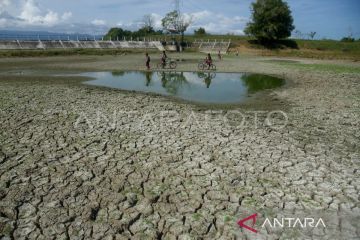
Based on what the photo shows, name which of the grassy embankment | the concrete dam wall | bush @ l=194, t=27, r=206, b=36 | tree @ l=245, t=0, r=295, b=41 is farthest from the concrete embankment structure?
bush @ l=194, t=27, r=206, b=36

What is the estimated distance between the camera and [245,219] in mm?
6871

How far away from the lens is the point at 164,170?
9.16 m

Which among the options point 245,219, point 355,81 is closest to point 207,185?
point 245,219

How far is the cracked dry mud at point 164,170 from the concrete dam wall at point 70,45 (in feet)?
140

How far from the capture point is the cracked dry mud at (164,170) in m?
6.75

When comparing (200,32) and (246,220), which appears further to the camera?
(200,32)

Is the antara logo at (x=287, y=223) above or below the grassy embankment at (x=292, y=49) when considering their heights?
above

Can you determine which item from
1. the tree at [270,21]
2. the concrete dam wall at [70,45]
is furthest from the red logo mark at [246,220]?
the tree at [270,21]

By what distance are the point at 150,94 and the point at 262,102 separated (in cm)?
720

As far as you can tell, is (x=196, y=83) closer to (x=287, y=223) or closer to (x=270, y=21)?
(x=287, y=223)

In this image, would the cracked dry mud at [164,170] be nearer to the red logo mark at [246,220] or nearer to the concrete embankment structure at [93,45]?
the red logo mark at [246,220]

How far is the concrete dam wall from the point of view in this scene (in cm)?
5222

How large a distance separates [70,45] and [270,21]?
46427 millimetres

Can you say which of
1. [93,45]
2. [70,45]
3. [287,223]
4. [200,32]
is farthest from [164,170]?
[200,32]
